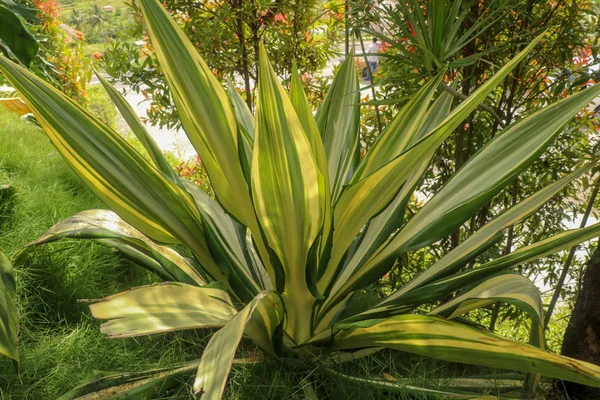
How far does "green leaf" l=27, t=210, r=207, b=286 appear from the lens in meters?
1.18

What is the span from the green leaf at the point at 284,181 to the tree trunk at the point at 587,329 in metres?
0.53

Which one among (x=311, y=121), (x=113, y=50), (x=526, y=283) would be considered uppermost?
(x=113, y=50)

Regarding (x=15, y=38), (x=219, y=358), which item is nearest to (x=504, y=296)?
(x=219, y=358)

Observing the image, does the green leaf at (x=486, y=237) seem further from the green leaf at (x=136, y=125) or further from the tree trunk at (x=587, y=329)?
the green leaf at (x=136, y=125)

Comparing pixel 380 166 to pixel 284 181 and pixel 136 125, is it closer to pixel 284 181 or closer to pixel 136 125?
pixel 284 181

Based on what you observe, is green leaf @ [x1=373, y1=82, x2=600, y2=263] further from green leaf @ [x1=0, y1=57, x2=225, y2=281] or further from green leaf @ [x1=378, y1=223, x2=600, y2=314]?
green leaf @ [x1=0, y1=57, x2=225, y2=281]

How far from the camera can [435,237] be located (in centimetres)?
111

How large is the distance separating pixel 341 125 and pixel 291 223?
0.48m

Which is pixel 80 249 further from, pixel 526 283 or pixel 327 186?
pixel 526 283

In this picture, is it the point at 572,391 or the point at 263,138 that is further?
the point at 572,391

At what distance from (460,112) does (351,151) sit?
393mm

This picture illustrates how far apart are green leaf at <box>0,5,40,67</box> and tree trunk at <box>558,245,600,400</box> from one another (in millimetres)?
1378

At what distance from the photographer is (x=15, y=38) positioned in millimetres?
1488

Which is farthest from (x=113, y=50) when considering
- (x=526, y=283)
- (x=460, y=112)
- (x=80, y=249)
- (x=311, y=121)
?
(x=526, y=283)
